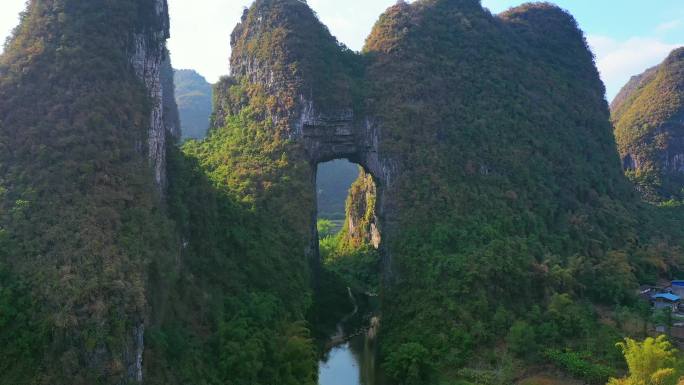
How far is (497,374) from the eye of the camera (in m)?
23.2

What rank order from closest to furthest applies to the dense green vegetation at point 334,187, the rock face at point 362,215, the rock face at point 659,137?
the rock face at point 362,215 < the rock face at point 659,137 < the dense green vegetation at point 334,187

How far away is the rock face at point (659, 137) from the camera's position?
55.2m

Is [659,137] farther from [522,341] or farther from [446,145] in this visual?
[522,341]

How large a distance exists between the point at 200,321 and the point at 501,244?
1576 centimetres

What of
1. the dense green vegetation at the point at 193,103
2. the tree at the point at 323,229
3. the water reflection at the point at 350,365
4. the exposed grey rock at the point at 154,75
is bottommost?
the water reflection at the point at 350,365

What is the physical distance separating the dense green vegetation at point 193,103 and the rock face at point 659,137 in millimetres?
46877

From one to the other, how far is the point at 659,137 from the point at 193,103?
217 ft

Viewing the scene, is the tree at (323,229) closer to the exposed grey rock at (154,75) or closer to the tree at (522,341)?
the tree at (522,341)

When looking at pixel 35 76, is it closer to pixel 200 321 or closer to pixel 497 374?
pixel 200 321

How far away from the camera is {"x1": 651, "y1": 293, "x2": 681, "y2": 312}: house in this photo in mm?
29609

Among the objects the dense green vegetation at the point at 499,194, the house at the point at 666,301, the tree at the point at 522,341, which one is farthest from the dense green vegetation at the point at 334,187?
the tree at the point at 522,341

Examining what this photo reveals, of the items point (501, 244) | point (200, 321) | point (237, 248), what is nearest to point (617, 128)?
point (501, 244)

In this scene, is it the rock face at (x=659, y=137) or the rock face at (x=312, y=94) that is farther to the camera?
the rock face at (x=659, y=137)

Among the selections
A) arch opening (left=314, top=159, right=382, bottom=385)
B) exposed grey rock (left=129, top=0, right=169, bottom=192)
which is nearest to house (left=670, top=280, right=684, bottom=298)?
arch opening (left=314, top=159, right=382, bottom=385)
